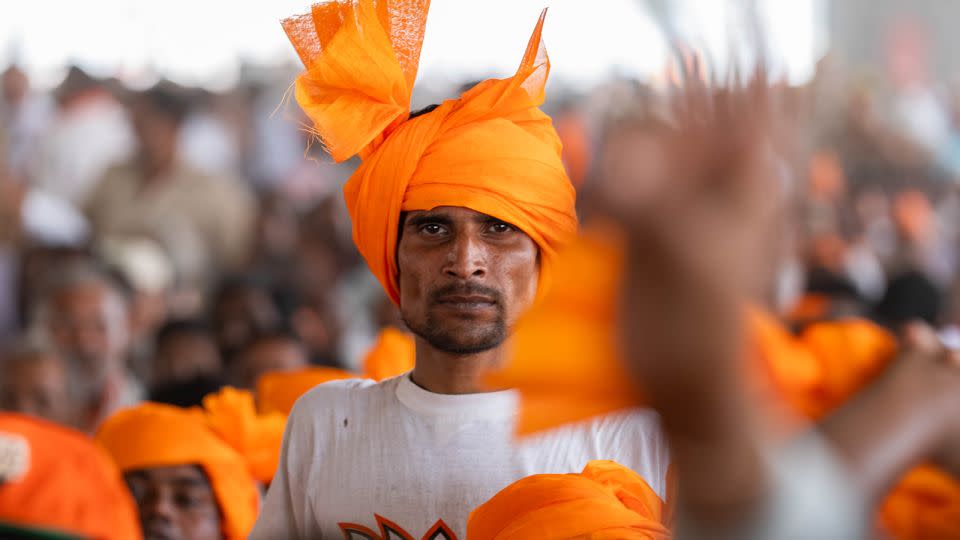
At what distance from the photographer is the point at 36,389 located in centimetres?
523

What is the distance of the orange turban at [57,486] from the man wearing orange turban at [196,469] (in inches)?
48.4

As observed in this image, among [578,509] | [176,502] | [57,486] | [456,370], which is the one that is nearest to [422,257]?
[456,370]

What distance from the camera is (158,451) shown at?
141 inches

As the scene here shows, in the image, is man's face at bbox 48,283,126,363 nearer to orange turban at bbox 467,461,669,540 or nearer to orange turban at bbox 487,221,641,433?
orange turban at bbox 467,461,669,540

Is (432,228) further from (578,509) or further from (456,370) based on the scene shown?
(578,509)

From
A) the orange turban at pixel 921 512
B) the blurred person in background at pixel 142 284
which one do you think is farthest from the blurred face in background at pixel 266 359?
the orange turban at pixel 921 512

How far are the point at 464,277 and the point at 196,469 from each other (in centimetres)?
124

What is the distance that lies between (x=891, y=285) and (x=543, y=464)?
5261mm

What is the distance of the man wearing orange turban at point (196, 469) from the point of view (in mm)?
3562

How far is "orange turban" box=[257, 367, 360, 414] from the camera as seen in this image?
3719 millimetres

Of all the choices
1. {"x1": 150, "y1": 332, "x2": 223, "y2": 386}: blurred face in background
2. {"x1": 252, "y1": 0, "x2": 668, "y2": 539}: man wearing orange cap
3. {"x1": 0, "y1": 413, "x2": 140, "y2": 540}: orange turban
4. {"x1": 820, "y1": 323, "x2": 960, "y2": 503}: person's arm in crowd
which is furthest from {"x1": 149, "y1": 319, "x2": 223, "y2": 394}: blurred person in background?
{"x1": 820, "y1": 323, "x2": 960, "y2": 503}: person's arm in crowd

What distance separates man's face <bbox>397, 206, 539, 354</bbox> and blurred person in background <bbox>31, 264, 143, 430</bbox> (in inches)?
121

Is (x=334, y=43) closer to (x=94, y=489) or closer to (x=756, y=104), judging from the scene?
(x=94, y=489)

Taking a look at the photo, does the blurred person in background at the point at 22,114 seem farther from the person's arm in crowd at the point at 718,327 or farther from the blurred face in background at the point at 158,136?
the person's arm in crowd at the point at 718,327
